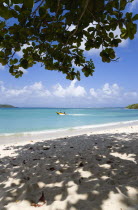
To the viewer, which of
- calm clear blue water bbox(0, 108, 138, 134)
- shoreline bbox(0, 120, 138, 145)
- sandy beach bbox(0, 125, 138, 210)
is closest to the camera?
sandy beach bbox(0, 125, 138, 210)

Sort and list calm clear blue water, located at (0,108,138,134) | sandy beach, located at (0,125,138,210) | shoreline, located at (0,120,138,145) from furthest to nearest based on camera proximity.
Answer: calm clear blue water, located at (0,108,138,134), shoreline, located at (0,120,138,145), sandy beach, located at (0,125,138,210)

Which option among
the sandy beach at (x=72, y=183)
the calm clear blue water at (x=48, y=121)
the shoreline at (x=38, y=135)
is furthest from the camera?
the calm clear blue water at (x=48, y=121)

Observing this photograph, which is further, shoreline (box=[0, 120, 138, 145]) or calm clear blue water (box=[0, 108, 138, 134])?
calm clear blue water (box=[0, 108, 138, 134])

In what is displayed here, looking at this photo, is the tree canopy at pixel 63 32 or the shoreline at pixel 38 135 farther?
the shoreline at pixel 38 135

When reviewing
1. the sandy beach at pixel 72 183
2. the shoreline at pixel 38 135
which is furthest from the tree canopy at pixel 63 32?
the shoreline at pixel 38 135

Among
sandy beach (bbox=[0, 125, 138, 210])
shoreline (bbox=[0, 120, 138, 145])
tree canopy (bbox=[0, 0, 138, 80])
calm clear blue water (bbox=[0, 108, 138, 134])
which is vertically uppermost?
tree canopy (bbox=[0, 0, 138, 80])

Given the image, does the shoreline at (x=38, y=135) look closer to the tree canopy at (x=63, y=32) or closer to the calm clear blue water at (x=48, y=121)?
the calm clear blue water at (x=48, y=121)

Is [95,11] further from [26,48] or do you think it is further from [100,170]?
[100,170]

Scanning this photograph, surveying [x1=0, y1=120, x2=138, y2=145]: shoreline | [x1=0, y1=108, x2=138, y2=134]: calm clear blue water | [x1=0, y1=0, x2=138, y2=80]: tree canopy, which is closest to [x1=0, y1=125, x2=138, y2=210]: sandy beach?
[x1=0, y1=0, x2=138, y2=80]: tree canopy

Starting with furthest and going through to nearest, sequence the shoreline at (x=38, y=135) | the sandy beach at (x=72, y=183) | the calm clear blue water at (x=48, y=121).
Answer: the calm clear blue water at (x=48, y=121) < the shoreline at (x=38, y=135) < the sandy beach at (x=72, y=183)

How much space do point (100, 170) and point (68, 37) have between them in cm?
353

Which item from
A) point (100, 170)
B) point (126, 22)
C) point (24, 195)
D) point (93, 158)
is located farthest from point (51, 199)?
point (126, 22)

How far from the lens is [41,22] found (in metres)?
3.76

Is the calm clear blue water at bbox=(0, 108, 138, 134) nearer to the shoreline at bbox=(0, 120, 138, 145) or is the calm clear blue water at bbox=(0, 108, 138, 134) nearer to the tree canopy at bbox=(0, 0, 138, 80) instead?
the shoreline at bbox=(0, 120, 138, 145)
